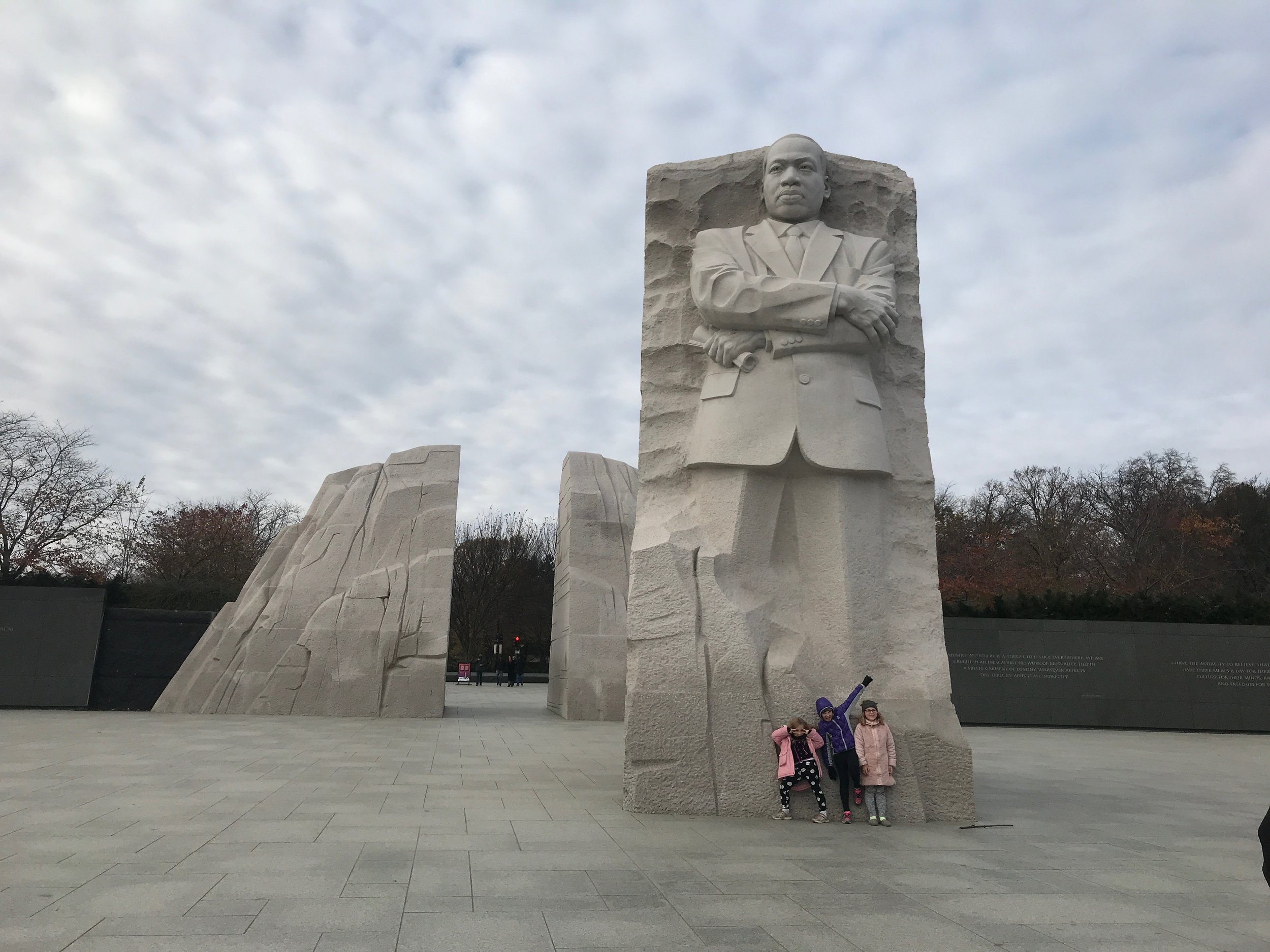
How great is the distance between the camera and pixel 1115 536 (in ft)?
101

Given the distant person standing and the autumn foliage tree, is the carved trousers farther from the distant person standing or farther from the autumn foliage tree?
the autumn foliage tree

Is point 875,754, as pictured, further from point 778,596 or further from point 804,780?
point 778,596

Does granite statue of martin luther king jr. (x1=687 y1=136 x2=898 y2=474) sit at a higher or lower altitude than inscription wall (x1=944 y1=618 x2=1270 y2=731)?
higher

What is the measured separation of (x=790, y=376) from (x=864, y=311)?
2.28ft

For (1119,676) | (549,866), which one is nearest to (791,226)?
(549,866)

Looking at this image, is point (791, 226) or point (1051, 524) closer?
point (791, 226)

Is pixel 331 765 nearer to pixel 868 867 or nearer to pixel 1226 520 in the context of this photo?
pixel 868 867

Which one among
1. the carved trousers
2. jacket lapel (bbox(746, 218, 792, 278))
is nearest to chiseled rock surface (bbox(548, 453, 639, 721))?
the carved trousers

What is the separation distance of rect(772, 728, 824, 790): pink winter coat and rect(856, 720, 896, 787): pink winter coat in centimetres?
A: 26

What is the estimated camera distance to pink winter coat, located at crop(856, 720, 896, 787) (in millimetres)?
5410

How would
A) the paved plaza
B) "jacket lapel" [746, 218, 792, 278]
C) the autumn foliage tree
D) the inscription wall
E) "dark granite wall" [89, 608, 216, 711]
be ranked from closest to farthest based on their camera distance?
the paved plaza, "jacket lapel" [746, 218, 792, 278], "dark granite wall" [89, 608, 216, 711], the inscription wall, the autumn foliage tree

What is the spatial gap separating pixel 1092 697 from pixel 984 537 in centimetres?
1921

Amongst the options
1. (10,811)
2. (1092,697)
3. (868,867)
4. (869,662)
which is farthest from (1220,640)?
(10,811)

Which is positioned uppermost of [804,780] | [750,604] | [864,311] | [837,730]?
[864,311]
